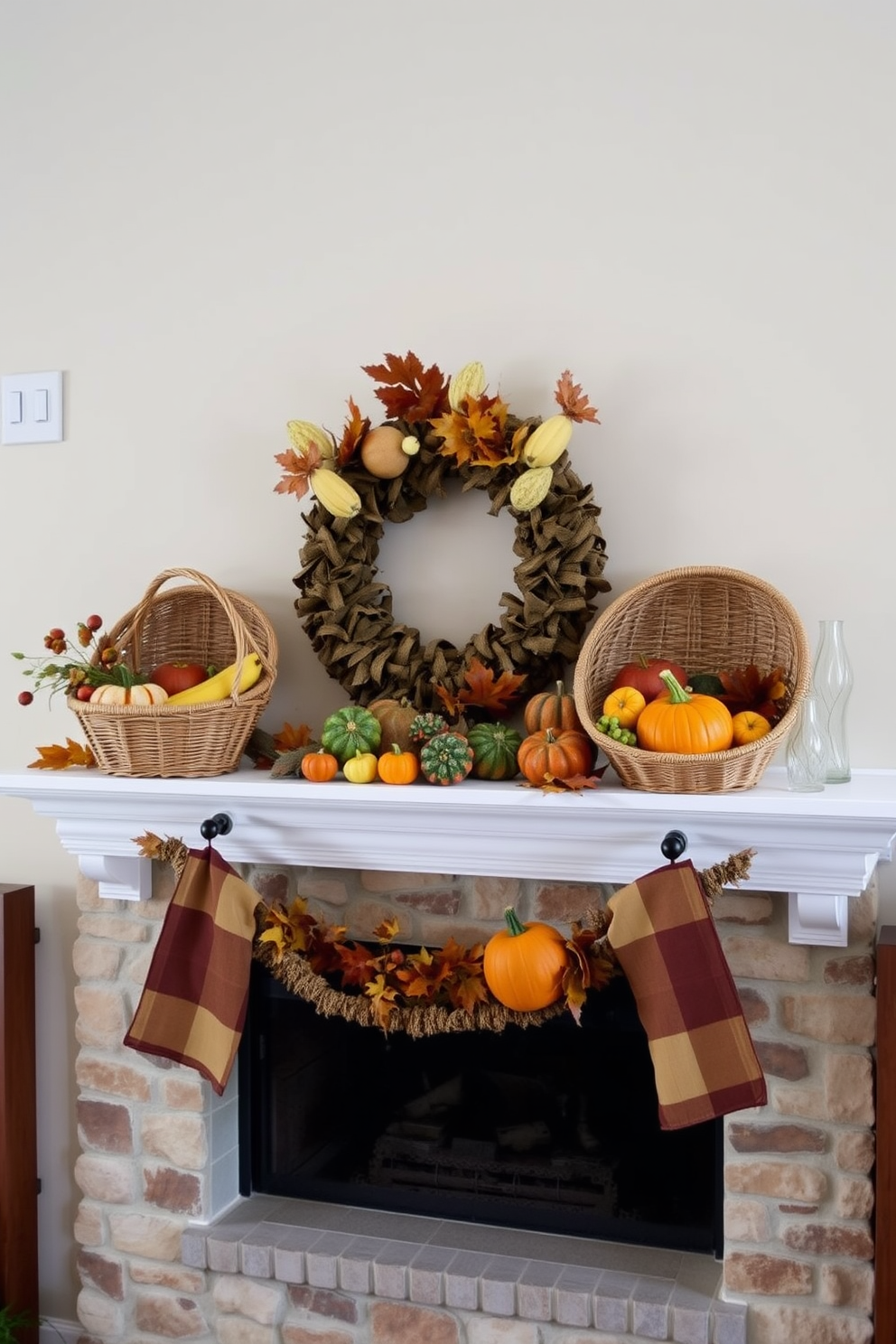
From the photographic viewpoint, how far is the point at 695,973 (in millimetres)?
1609

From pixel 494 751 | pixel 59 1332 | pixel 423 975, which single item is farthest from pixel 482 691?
pixel 59 1332

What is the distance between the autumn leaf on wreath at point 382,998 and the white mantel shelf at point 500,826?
7.5 inches

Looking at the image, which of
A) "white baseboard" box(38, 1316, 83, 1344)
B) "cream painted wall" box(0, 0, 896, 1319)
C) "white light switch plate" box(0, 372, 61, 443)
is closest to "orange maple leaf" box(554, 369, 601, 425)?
"cream painted wall" box(0, 0, 896, 1319)

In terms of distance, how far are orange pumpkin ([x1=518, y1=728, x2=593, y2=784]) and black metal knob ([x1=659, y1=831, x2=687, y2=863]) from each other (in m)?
0.17

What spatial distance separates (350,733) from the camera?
71.4 inches

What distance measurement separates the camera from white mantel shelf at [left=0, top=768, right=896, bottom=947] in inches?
62.7

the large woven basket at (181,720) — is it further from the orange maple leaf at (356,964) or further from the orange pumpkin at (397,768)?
the orange maple leaf at (356,964)

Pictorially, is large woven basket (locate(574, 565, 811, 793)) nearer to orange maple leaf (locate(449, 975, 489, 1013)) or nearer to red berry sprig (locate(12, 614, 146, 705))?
orange maple leaf (locate(449, 975, 489, 1013))

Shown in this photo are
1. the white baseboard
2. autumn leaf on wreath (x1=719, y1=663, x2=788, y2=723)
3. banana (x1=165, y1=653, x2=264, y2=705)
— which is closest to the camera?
autumn leaf on wreath (x1=719, y1=663, x2=788, y2=723)

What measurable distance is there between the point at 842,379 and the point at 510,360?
565 millimetres

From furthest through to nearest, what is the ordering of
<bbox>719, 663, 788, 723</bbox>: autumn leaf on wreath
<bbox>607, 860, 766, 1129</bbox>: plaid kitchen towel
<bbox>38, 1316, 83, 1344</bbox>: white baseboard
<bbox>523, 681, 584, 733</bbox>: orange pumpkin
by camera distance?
1. <bbox>38, 1316, 83, 1344</bbox>: white baseboard
2. <bbox>523, 681, 584, 733</bbox>: orange pumpkin
3. <bbox>719, 663, 788, 723</bbox>: autumn leaf on wreath
4. <bbox>607, 860, 766, 1129</bbox>: plaid kitchen towel

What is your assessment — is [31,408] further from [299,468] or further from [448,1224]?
[448,1224]

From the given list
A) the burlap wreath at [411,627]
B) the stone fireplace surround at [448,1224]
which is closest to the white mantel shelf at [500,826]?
the stone fireplace surround at [448,1224]

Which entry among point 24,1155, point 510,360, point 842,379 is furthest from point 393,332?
point 24,1155
